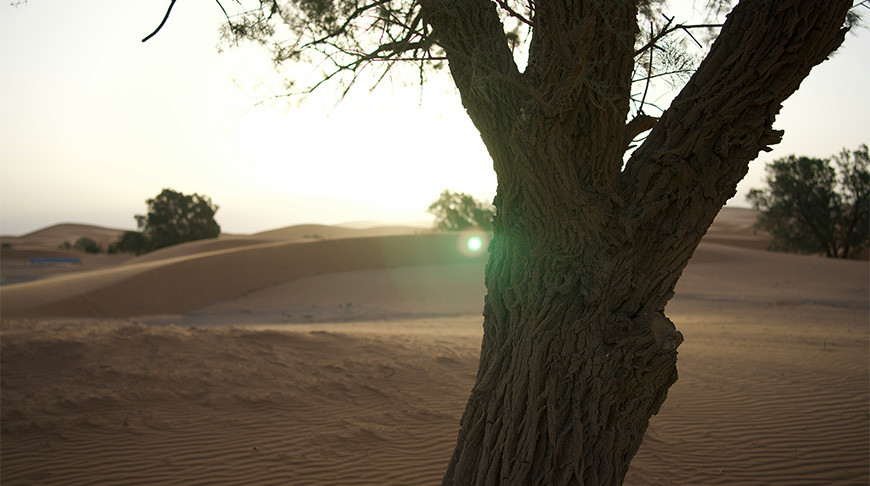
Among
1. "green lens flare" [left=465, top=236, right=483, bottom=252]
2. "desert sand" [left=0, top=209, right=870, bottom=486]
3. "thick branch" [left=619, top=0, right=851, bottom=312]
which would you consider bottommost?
"desert sand" [left=0, top=209, right=870, bottom=486]

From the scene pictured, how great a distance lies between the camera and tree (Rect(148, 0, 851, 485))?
2746mm

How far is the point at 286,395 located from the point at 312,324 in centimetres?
787

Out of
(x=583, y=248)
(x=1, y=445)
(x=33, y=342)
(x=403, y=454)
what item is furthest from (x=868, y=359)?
(x=33, y=342)

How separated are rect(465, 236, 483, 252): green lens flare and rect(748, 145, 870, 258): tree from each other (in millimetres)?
18421

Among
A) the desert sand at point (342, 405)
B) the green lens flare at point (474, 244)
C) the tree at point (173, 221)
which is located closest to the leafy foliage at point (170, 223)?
the tree at point (173, 221)

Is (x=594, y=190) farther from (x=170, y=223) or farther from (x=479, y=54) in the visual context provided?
(x=170, y=223)

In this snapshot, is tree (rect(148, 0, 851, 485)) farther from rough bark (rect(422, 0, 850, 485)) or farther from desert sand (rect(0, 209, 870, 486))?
desert sand (rect(0, 209, 870, 486))

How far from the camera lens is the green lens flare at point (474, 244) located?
2463 cm

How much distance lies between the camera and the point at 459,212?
107 feet

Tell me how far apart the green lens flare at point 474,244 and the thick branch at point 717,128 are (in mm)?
21535

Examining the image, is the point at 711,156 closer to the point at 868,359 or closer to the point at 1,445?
the point at 1,445

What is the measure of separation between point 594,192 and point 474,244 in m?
22.0

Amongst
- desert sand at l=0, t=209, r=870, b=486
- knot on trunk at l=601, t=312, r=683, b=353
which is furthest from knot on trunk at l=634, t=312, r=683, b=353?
desert sand at l=0, t=209, r=870, b=486

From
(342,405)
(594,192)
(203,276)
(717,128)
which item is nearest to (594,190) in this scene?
(594,192)
